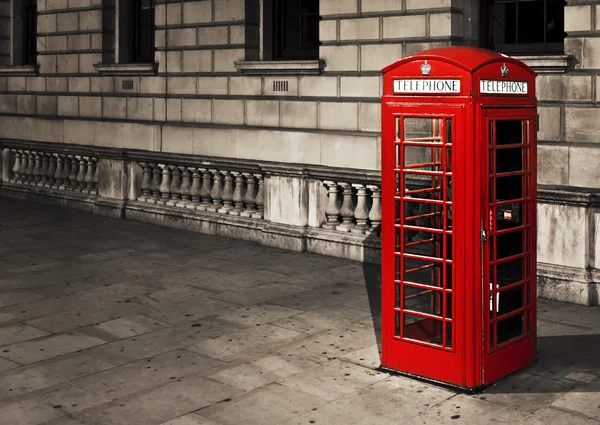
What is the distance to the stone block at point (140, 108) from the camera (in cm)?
1645

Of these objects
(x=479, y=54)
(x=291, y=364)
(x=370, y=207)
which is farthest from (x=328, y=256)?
Result: (x=479, y=54)

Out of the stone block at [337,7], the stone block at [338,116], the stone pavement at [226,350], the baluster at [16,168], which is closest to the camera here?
the stone pavement at [226,350]

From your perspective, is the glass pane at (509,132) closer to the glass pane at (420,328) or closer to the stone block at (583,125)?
the glass pane at (420,328)

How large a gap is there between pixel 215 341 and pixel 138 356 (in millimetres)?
737

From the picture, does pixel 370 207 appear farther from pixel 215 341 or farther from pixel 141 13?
pixel 141 13

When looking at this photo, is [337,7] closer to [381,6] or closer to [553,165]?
[381,6]

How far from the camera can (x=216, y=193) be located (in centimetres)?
1420

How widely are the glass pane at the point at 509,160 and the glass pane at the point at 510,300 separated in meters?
0.92

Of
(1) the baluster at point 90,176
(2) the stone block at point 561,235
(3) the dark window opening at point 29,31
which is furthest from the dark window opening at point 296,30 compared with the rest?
(3) the dark window opening at point 29,31

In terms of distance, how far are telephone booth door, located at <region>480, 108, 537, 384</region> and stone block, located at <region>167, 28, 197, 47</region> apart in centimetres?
928

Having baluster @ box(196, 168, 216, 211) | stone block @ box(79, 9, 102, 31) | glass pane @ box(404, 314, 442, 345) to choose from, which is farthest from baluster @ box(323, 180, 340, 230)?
stone block @ box(79, 9, 102, 31)

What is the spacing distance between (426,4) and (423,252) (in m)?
5.73

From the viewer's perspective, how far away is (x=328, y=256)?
40.5 feet

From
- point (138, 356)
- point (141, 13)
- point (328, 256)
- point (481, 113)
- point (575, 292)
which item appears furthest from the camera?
point (141, 13)
